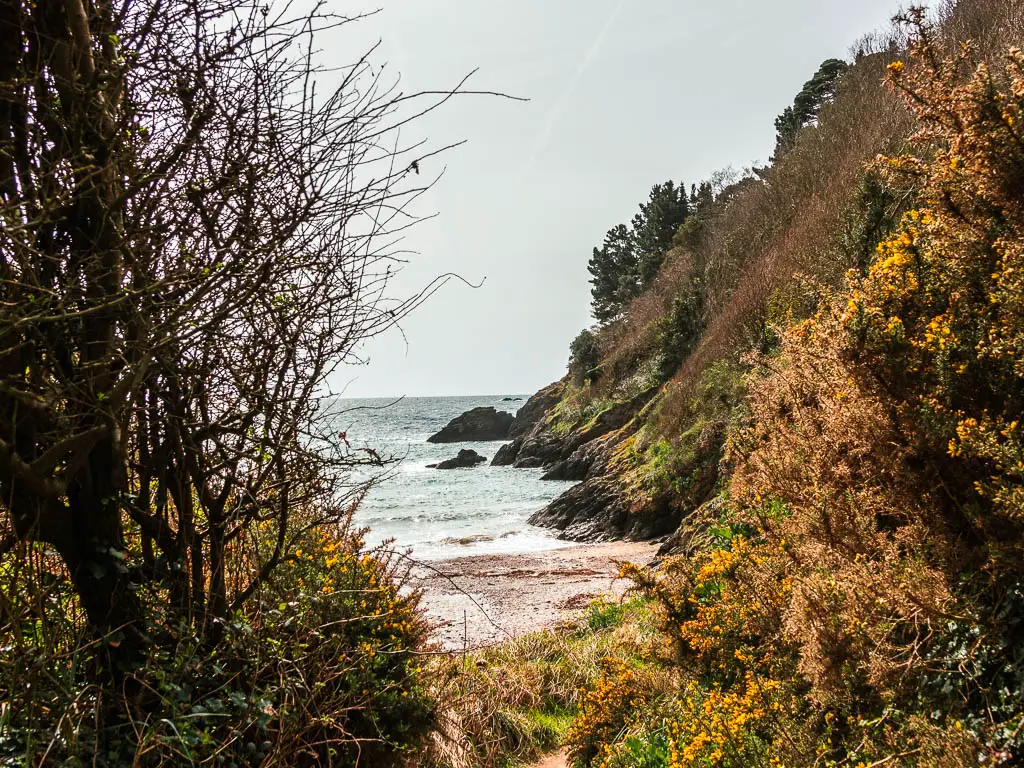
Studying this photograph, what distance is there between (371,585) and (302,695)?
134 centimetres

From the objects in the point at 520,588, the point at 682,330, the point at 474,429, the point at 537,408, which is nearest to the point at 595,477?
the point at 682,330

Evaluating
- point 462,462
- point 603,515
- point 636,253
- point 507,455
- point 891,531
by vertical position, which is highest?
point 636,253

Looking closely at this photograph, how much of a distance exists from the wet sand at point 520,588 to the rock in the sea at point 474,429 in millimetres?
48400

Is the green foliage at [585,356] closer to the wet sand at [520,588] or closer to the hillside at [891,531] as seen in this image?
the wet sand at [520,588]

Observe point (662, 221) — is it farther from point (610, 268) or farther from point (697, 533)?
point (697, 533)

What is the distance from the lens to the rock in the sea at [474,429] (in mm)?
63906

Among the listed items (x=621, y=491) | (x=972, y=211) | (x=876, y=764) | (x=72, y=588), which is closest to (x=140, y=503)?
(x=72, y=588)

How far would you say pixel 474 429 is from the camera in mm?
64562

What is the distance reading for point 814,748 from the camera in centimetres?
313

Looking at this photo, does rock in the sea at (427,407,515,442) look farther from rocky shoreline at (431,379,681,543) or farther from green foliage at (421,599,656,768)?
green foliage at (421,599,656,768)

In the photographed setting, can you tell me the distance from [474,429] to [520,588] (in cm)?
5268

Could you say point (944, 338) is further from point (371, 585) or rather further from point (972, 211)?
point (371, 585)

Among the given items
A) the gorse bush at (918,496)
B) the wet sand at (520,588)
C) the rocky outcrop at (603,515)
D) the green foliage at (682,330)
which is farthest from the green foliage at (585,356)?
the gorse bush at (918,496)

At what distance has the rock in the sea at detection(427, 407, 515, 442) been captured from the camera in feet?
210
